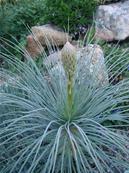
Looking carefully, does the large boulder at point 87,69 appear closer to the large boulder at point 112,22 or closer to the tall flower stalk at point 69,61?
the tall flower stalk at point 69,61

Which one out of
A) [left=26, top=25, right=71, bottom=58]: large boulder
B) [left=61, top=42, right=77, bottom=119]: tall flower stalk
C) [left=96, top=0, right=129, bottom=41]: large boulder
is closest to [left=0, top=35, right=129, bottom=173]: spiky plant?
[left=61, top=42, right=77, bottom=119]: tall flower stalk

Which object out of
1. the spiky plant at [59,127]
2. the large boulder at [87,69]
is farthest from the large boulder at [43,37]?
the spiky plant at [59,127]

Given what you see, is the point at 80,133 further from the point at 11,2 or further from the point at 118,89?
the point at 11,2

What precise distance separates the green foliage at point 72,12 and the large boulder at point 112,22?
0.13 metres

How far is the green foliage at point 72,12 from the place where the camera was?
237 inches

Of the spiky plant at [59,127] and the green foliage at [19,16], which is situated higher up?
the green foliage at [19,16]

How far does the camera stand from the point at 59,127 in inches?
133

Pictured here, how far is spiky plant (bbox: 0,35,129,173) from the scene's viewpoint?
10.8 ft

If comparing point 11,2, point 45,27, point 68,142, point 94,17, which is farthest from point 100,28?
point 68,142

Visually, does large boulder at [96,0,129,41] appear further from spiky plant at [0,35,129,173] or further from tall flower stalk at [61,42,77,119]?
tall flower stalk at [61,42,77,119]

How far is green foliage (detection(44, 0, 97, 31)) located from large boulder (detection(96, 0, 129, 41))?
0.41ft

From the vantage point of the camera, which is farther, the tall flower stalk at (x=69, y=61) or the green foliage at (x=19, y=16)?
the green foliage at (x=19, y=16)

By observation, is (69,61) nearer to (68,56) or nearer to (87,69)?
(68,56)

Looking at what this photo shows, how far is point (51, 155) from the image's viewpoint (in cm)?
333
